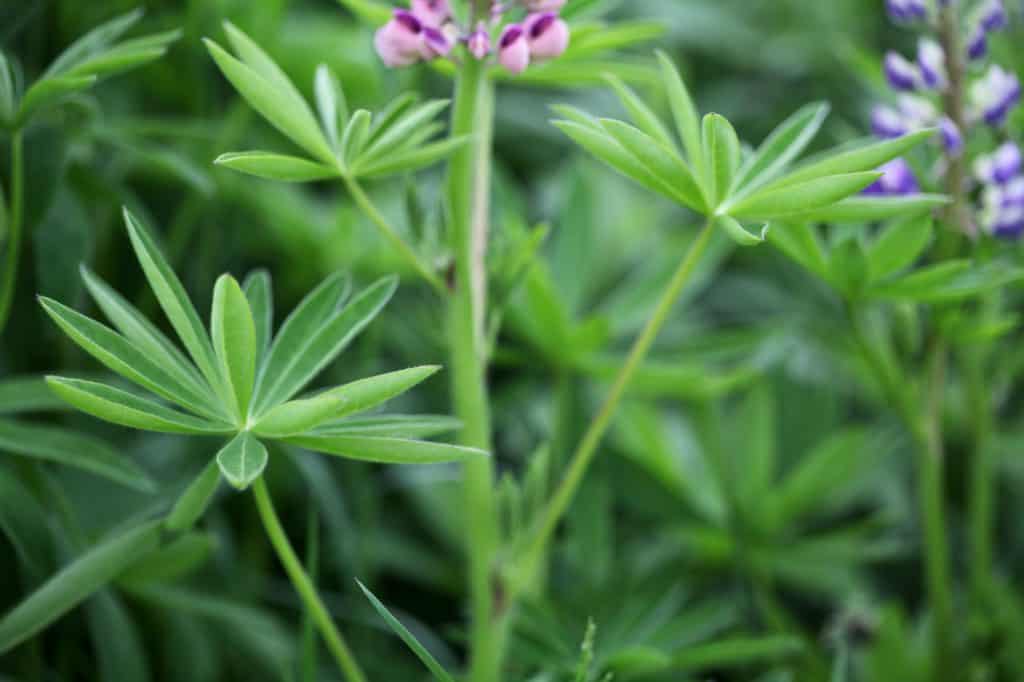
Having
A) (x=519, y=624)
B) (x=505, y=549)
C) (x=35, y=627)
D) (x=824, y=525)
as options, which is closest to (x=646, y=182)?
(x=505, y=549)

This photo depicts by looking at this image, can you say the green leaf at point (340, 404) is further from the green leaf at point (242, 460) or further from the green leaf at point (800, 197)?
the green leaf at point (800, 197)

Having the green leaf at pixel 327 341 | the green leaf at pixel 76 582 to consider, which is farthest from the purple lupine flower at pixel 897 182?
the green leaf at pixel 76 582

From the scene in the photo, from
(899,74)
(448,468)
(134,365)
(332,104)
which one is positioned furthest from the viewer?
(448,468)

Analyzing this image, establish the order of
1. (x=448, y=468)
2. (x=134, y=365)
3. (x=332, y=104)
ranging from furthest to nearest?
(x=448, y=468)
(x=332, y=104)
(x=134, y=365)

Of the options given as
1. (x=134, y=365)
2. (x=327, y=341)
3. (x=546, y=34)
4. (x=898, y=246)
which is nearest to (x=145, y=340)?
(x=134, y=365)

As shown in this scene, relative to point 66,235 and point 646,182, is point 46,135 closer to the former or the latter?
point 66,235

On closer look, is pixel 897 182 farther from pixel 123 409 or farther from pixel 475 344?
pixel 123 409
